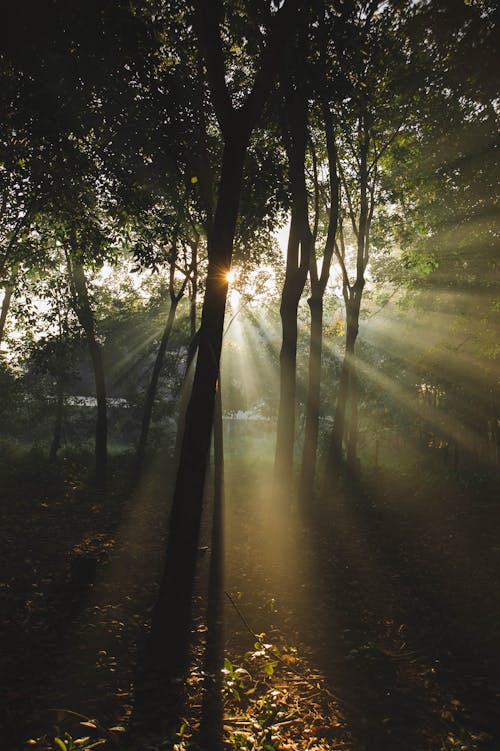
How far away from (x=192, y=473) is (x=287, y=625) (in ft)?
10.2

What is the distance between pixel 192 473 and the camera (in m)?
5.89

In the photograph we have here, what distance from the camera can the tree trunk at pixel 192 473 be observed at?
5.52 metres

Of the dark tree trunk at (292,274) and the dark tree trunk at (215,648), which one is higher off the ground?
the dark tree trunk at (292,274)

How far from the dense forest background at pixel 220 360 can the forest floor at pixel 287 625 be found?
0.16ft

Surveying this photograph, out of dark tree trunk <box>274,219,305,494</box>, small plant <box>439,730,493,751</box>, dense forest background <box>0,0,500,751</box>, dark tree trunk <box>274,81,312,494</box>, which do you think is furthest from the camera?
dark tree trunk <box>274,219,305,494</box>

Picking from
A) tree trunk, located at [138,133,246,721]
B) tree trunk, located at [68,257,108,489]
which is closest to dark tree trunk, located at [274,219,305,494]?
tree trunk, located at [138,133,246,721]

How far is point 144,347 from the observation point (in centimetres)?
3256

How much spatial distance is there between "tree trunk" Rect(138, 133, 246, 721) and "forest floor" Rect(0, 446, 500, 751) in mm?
555

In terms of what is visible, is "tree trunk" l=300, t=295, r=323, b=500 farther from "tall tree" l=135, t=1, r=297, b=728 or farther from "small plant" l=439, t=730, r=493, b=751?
"small plant" l=439, t=730, r=493, b=751

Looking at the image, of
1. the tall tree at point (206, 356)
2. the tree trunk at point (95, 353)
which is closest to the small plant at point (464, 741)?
the tall tree at point (206, 356)

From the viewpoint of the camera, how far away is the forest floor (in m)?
4.10

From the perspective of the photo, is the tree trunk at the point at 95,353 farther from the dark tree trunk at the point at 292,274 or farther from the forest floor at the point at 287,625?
the dark tree trunk at the point at 292,274

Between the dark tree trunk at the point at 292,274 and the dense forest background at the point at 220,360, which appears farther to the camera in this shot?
the dark tree trunk at the point at 292,274

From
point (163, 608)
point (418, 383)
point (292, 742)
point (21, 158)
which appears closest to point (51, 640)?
point (163, 608)
